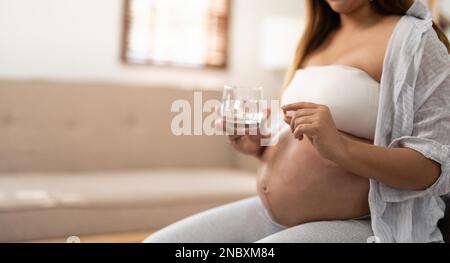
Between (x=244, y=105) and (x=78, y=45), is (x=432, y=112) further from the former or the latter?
(x=78, y=45)

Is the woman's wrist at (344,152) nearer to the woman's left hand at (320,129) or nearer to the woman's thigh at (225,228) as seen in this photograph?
the woman's left hand at (320,129)

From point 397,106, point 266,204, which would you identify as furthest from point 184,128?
point 397,106

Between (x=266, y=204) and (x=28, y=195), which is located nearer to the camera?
(x=266, y=204)

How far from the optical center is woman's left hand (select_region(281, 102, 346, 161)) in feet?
2.84

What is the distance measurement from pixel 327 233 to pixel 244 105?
26 cm

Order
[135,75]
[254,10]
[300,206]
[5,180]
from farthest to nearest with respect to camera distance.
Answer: [254,10] → [135,75] → [5,180] → [300,206]

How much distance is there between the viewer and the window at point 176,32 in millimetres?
2947

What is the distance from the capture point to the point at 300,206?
40.9 inches

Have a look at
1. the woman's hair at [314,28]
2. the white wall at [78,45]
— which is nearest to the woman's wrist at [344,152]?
the woman's hair at [314,28]

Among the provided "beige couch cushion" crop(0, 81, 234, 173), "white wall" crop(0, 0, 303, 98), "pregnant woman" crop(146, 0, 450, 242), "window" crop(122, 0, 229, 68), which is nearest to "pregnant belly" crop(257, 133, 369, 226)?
"pregnant woman" crop(146, 0, 450, 242)

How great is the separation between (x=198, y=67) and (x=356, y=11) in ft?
6.79

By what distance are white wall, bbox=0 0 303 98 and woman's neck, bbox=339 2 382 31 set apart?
5.38ft

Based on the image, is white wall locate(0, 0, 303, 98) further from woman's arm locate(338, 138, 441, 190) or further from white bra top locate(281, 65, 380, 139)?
woman's arm locate(338, 138, 441, 190)

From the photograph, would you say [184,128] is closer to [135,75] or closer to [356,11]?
[135,75]
